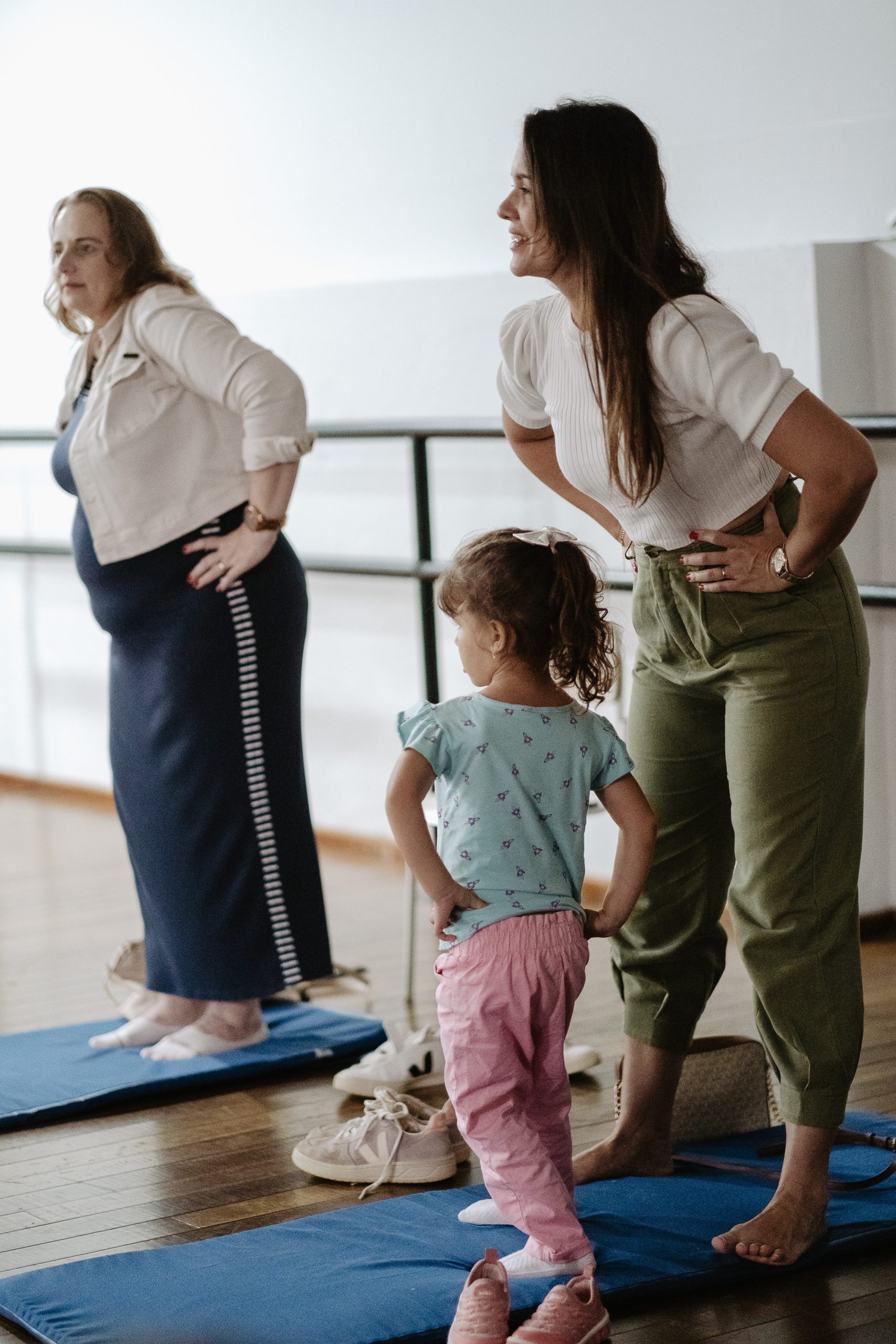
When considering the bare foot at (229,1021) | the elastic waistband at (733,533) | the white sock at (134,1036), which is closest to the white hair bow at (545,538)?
the elastic waistband at (733,533)

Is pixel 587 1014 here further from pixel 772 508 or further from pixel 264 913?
pixel 772 508

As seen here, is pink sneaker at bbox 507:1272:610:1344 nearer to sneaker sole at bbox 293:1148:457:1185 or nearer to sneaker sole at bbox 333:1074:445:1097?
sneaker sole at bbox 293:1148:457:1185

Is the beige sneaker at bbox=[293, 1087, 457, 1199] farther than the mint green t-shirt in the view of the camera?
Yes

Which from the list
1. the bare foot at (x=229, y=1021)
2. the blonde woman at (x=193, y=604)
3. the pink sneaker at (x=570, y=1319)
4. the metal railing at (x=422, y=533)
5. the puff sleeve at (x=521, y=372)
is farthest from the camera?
the metal railing at (x=422, y=533)

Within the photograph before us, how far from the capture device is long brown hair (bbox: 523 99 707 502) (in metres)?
1.81

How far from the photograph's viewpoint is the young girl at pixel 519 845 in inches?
73.1

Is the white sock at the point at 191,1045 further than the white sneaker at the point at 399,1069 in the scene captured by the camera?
Yes

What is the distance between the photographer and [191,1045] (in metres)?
2.84

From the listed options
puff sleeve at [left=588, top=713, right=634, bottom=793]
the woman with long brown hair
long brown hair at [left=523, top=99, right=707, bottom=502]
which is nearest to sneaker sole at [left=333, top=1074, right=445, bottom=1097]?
the woman with long brown hair

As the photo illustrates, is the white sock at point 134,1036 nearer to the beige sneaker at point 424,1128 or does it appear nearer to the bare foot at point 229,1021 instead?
the bare foot at point 229,1021

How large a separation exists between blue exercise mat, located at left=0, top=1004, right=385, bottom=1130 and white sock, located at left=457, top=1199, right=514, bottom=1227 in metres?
0.75

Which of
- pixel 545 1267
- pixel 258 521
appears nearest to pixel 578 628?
pixel 545 1267

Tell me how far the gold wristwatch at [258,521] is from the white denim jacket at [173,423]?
44mm

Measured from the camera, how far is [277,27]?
4742 millimetres
